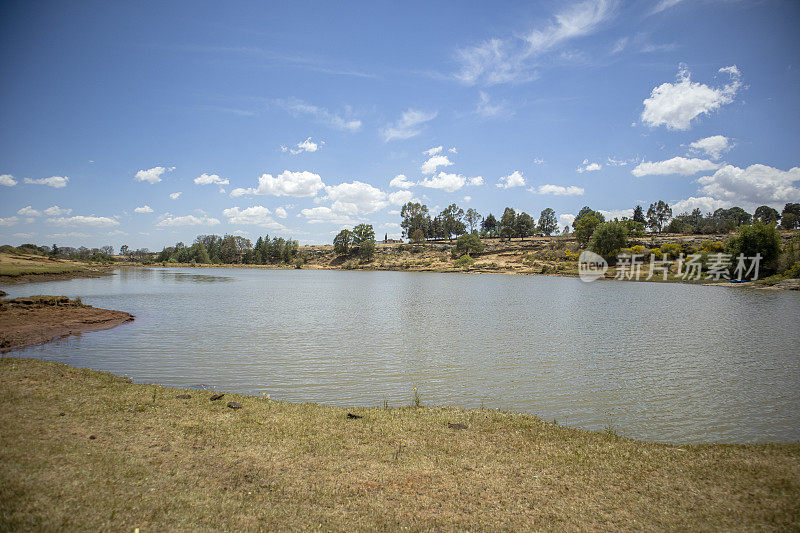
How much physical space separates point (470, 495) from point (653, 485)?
350 cm

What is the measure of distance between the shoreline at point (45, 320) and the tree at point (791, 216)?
699 feet

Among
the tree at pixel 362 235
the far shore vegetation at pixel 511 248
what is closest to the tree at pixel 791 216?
the far shore vegetation at pixel 511 248

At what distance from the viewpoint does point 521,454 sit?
25.6 ft

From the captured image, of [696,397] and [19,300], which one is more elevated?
[19,300]

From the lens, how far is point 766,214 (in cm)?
16412

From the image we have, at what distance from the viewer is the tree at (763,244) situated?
66125mm

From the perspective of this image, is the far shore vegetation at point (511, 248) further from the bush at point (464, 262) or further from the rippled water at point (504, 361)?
the rippled water at point (504, 361)

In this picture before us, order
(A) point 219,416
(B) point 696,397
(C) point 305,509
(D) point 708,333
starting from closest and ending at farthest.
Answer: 1. (C) point 305,509
2. (A) point 219,416
3. (B) point 696,397
4. (D) point 708,333

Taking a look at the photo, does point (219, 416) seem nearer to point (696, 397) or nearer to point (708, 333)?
point (696, 397)

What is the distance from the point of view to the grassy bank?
17.8 ft

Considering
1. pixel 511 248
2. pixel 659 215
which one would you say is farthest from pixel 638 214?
pixel 511 248

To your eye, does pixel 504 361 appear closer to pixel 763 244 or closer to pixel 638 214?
pixel 763 244

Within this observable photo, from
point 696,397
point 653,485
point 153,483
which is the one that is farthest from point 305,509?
point 696,397

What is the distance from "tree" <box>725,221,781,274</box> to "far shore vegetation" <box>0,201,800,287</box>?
0.14 m
